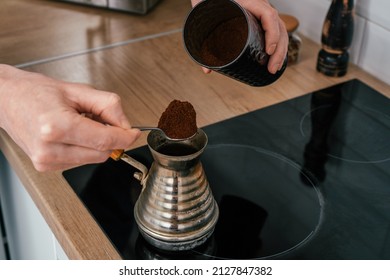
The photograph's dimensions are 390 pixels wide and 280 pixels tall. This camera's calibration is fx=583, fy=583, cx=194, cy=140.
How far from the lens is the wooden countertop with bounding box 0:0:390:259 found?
3.09 feet

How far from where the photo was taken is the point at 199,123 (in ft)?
3.53

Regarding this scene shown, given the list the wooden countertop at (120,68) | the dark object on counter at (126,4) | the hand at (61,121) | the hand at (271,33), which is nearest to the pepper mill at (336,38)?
the wooden countertop at (120,68)

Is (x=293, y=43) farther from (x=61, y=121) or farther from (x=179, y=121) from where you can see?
(x=61, y=121)

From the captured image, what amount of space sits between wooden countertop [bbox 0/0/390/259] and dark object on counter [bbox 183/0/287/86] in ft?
0.66

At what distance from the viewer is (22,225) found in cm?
114

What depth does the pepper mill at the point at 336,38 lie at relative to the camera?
3.74 feet

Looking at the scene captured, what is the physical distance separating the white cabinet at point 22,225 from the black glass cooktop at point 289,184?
118mm

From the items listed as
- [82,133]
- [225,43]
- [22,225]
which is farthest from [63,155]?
[22,225]

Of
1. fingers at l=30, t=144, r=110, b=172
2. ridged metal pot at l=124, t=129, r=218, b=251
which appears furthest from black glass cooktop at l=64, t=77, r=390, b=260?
fingers at l=30, t=144, r=110, b=172

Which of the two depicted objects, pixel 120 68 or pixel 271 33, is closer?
pixel 271 33

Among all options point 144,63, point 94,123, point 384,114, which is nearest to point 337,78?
point 384,114

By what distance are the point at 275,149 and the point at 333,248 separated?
0.25 metres

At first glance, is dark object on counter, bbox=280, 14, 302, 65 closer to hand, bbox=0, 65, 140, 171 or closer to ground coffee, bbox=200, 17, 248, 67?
ground coffee, bbox=200, 17, 248, 67

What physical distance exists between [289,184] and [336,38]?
1.22 feet
